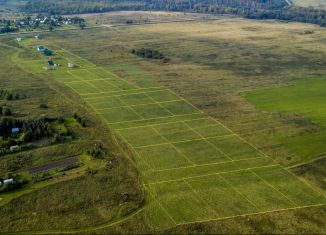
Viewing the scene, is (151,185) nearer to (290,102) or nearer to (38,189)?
(38,189)

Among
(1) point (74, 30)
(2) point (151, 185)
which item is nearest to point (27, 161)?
(2) point (151, 185)

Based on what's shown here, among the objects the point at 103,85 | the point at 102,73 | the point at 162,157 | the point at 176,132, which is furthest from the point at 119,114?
the point at 102,73

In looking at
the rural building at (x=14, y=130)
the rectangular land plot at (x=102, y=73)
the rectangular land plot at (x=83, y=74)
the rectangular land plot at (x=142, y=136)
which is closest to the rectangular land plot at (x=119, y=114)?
the rectangular land plot at (x=142, y=136)

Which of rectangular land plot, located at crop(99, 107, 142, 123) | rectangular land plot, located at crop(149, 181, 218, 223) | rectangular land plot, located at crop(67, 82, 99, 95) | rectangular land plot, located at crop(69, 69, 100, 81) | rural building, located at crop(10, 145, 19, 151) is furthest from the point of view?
rectangular land plot, located at crop(69, 69, 100, 81)

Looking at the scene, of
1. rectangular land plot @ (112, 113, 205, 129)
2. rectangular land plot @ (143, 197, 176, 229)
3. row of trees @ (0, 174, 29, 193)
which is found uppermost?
rectangular land plot @ (112, 113, 205, 129)

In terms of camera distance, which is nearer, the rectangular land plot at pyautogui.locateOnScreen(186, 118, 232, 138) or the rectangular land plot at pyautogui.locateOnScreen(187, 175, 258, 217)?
the rectangular land plot at pyautogui.locateOnScreen(187, 175, 258, 217)

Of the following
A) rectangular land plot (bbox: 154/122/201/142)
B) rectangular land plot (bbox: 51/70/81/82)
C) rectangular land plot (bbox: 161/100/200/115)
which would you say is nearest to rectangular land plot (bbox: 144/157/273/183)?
rectangular land plot (bbox: 154/122/201/142)

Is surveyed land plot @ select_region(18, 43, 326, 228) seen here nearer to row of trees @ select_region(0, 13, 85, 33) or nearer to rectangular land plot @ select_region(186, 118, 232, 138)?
rectangular land plot @ select_region(186, 118, 232, 138)
